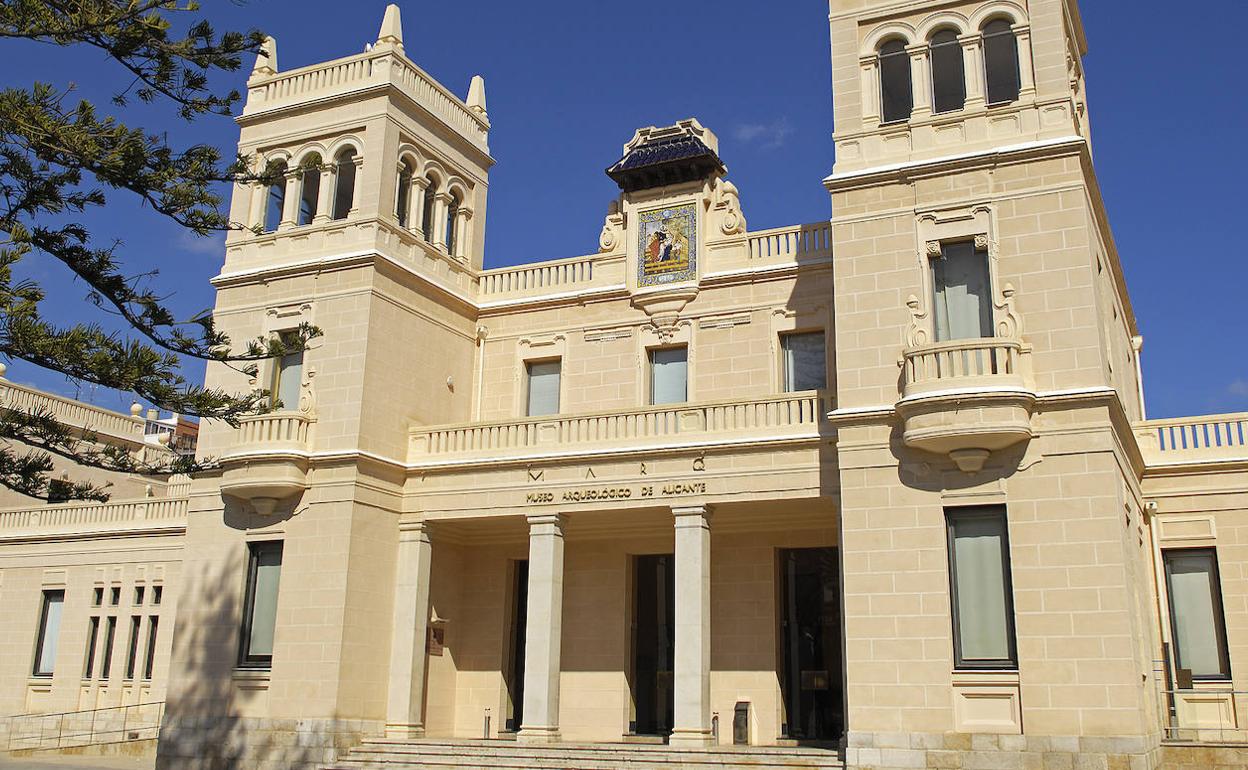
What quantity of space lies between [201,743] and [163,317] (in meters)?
11.9

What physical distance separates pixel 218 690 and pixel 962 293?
1742cm

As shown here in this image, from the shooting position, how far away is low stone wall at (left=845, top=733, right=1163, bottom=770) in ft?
60.2

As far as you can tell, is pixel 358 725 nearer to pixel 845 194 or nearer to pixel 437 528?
pixel 437 528

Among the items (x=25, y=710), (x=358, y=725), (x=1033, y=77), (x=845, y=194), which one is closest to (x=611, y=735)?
(x=358, y=725)

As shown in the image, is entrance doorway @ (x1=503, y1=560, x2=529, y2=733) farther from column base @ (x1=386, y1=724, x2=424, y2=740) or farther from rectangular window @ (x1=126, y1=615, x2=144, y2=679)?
rectangular window @ (x1=126, y1=615, x2=144, y2=679)

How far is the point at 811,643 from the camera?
2572 cm

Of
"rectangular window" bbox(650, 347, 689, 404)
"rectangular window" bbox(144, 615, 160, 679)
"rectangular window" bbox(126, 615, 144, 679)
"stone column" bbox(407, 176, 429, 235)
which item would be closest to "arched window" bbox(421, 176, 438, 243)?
"stone column" bbox(407, 176, 429, 235)

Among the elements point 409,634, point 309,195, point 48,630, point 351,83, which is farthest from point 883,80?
point 48,630

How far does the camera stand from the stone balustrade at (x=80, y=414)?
39125mm

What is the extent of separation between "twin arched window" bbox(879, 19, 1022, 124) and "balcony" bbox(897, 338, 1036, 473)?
5240 mm

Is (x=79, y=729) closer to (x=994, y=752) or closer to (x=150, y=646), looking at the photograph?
(x=150, y=646)

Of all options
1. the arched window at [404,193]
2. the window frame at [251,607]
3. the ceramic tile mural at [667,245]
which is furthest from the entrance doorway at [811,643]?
the arched window at [404,193]

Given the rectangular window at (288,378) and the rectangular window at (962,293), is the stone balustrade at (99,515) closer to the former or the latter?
the rectangular window at (288,378)

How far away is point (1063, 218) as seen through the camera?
2100cm
